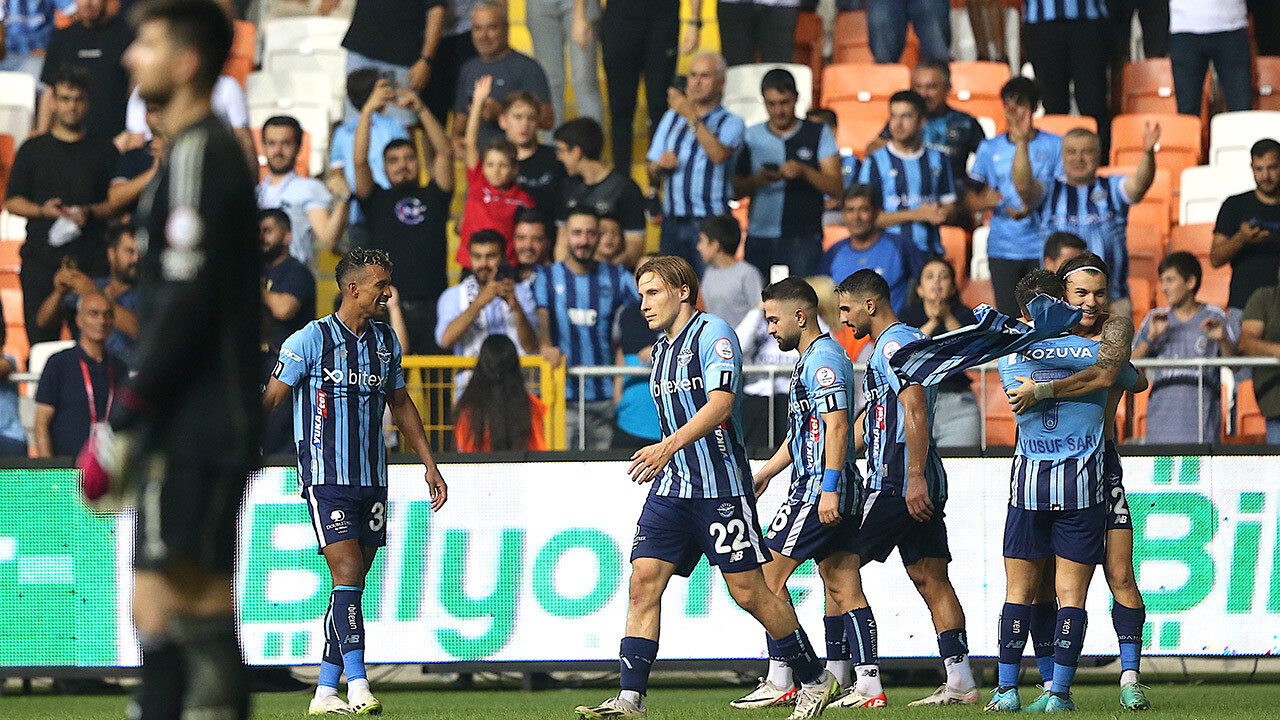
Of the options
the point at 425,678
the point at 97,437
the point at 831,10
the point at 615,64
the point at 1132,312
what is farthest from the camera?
the point at 831,10

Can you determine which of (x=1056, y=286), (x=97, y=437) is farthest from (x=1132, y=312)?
(x=97, y=437)

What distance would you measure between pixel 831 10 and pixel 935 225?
13.3 ft

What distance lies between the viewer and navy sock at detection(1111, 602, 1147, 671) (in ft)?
26.4

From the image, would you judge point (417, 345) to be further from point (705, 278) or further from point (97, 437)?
point (97, 437)

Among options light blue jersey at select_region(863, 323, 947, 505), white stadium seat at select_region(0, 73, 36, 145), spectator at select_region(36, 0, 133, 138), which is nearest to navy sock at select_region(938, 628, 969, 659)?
light blue jersey at select_region(863, 323, 947, 505)

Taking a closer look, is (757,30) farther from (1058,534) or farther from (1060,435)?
(1058,534)

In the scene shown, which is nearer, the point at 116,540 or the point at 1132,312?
the point at 116,540

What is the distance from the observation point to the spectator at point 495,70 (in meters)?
13.8

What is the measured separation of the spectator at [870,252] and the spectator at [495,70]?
117 inches

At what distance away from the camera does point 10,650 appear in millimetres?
9484

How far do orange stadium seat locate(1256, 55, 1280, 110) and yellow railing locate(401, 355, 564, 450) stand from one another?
7438 mm

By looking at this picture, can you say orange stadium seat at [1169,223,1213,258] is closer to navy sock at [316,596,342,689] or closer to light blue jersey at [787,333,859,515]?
light blue jersey at [787,333,859,515]

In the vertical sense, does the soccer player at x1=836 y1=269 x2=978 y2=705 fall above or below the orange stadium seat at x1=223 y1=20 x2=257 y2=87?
below

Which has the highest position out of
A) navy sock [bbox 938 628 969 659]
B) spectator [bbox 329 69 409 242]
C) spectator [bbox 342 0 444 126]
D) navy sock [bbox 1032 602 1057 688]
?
spectator [bbox 342 0 444 126]
